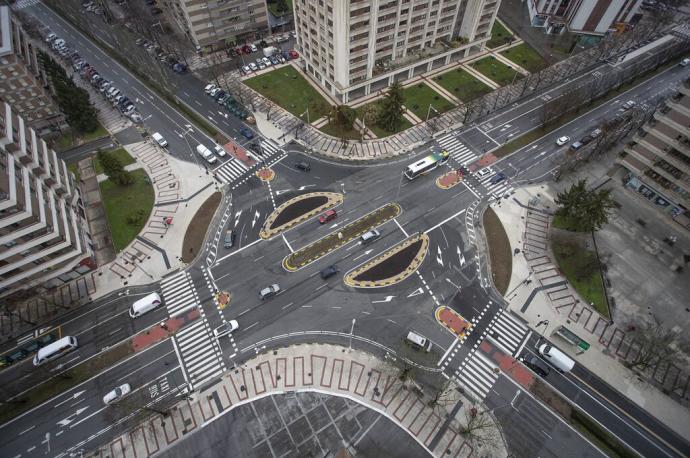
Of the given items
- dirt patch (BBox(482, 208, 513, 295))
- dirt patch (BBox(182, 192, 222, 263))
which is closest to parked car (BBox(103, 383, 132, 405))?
dirt patch (BBox(182, 192, 222, 263))

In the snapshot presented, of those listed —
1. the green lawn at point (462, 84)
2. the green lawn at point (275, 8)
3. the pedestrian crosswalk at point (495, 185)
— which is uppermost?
the green lawn at point (275, 8)

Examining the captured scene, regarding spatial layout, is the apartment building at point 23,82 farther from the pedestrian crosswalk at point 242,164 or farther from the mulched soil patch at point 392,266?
the mulched soil patch at point 392,266

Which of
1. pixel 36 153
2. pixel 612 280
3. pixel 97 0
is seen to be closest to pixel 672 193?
pixel 612 280

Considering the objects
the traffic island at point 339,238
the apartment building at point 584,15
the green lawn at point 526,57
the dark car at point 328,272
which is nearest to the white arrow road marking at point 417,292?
the dark car at point 328,272

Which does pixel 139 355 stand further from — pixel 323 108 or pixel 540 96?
pixel 540 96

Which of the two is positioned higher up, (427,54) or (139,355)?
(427,54)

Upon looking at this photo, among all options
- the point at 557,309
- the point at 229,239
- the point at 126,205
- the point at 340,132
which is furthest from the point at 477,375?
the point at 126,205
